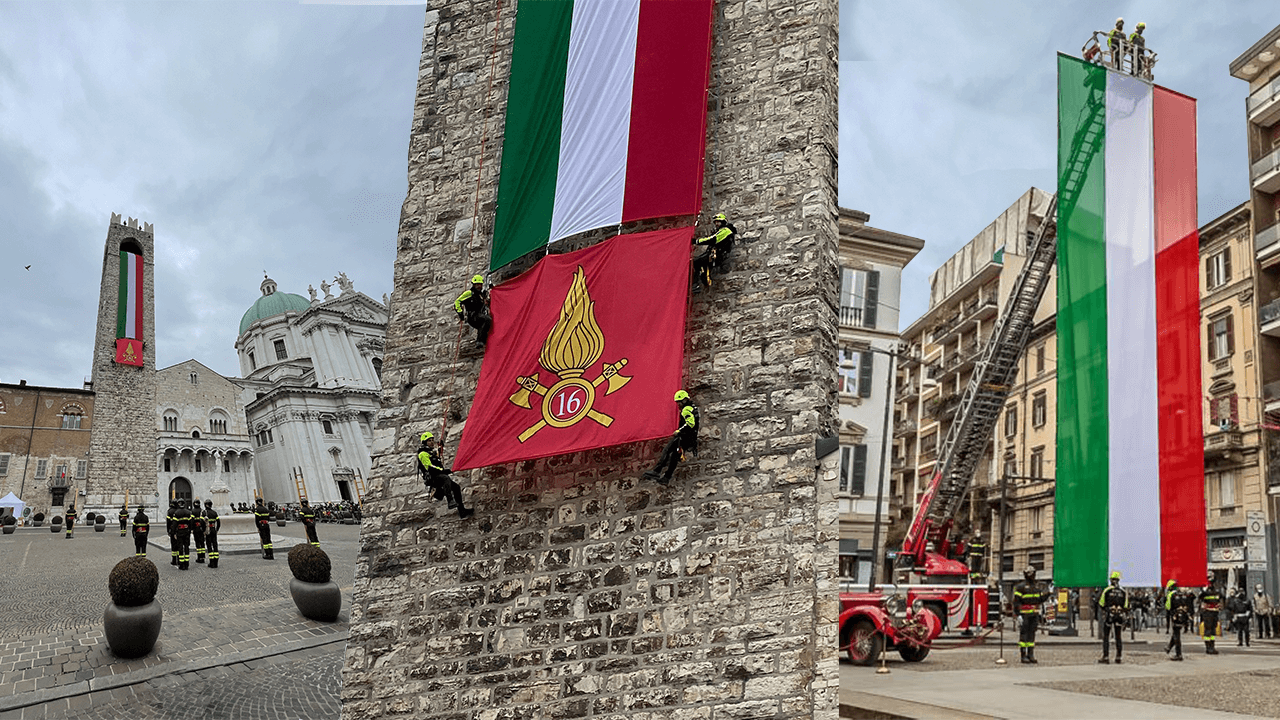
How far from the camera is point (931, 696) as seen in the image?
371 inches

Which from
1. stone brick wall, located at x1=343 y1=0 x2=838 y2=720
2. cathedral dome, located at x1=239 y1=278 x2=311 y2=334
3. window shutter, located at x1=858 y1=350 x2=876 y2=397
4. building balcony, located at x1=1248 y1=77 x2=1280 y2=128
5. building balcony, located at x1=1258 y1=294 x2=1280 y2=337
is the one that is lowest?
stone brick wall, located at x1=343 y1=0 x2=838 y2=720

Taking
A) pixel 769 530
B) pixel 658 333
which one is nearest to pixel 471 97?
pixel 658 333

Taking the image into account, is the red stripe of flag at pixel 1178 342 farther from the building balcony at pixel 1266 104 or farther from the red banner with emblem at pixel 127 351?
the red banner with emblem at pixel 127 351

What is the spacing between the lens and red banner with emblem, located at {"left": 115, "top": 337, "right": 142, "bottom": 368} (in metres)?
46.8

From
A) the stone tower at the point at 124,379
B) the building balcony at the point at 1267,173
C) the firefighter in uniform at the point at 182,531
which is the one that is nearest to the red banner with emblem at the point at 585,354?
the firefighter in uniform at the point at 182,531

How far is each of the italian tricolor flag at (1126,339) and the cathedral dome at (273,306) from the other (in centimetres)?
6234

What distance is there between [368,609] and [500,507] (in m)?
1.46

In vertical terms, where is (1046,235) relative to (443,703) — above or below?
above

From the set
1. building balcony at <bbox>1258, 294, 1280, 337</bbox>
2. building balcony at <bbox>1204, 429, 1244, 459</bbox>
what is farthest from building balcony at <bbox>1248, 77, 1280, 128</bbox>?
building balcony at <bbox>1204, 429, 1244, 459</bbox>

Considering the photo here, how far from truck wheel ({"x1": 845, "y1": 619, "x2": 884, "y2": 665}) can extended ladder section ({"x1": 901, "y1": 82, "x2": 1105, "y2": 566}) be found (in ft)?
24.9

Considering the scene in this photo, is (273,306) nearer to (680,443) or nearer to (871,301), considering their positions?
(871,301)

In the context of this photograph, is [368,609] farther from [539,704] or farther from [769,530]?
[769,530]

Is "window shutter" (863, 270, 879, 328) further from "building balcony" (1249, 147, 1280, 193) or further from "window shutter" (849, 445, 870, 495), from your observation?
"building balcony" (1249, 147, 1280, 193)

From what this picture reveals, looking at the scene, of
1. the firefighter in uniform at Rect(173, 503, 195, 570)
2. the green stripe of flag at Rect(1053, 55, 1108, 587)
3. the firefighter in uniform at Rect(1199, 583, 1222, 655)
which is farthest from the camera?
the firefighter in uniform at Rect(173, 503, 195, 570)
